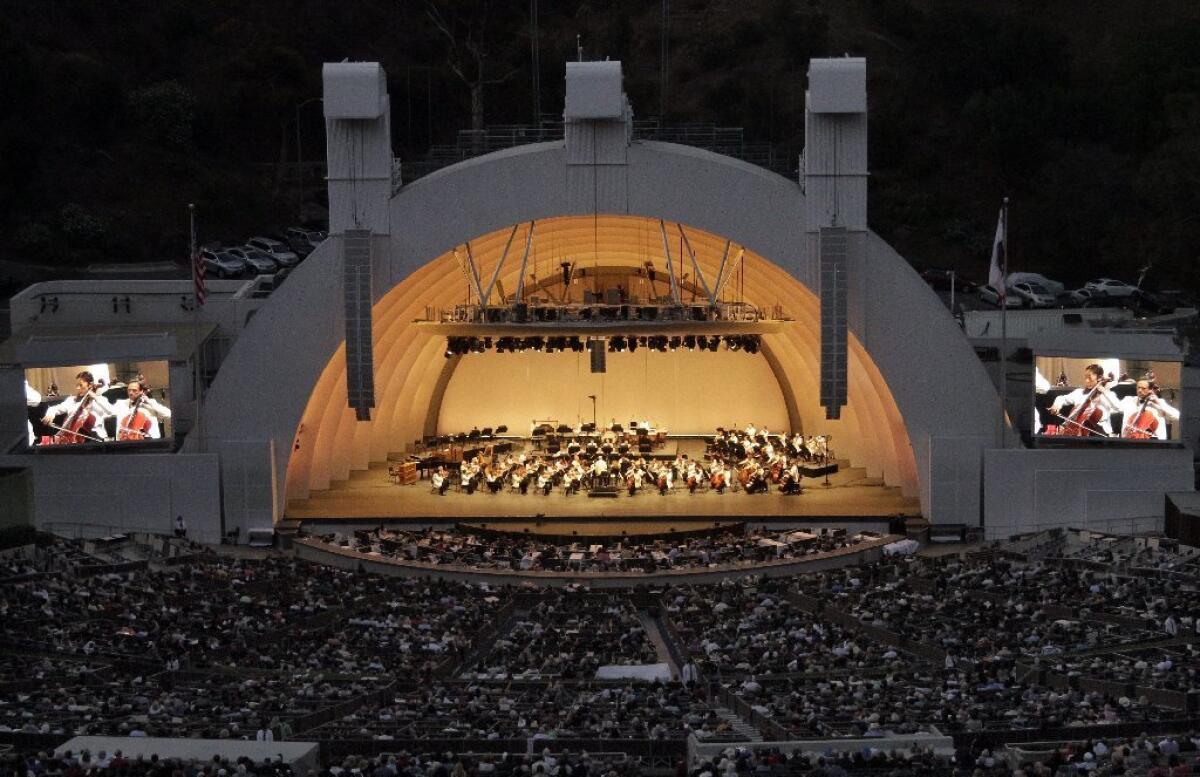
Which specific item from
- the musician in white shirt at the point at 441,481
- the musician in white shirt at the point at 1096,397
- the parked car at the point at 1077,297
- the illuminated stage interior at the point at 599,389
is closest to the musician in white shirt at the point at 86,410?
the illuminated stage interior at the point at 599,389

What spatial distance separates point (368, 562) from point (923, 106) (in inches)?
1440

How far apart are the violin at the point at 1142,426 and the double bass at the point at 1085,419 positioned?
0.46 meters

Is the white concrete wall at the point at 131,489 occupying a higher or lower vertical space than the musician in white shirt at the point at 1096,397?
lower

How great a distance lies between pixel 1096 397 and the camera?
36.8m

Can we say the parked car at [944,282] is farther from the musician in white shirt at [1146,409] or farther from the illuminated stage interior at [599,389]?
the musician in white shirt at [1146,409]

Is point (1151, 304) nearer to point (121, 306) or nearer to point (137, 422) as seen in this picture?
point (121, 306)

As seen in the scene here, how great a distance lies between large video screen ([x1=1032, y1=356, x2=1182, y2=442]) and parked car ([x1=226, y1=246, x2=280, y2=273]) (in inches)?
943

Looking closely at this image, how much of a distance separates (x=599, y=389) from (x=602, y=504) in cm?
939

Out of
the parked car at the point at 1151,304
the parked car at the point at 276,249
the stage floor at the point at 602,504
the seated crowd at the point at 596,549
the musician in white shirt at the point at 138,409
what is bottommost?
the seated crowd at the point at 596,549

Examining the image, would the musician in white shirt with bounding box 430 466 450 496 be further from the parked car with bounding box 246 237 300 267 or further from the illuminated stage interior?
the parked car with bounding box 246 237 300 267

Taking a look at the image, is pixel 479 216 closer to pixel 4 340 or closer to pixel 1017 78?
pixel 4 340

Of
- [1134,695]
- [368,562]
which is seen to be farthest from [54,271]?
[1134,695]

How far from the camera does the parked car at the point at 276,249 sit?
181 feet

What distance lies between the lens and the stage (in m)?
38.2
